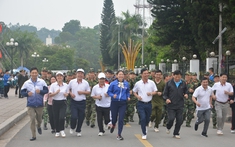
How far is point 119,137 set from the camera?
11.2 metres

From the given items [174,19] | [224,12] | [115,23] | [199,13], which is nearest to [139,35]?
[115,23]

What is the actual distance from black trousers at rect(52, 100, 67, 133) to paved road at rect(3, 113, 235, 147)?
1.20 feet

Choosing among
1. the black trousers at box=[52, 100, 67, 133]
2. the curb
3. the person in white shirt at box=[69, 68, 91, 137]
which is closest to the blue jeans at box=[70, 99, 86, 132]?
the person in white shirt at box=[69, 68, 91, 137]

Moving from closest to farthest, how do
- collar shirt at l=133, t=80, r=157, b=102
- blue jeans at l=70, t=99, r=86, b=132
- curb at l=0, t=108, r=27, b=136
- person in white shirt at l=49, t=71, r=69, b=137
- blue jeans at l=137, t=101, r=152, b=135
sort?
blue jeans at l=137, t=101, r=152, b=135 → collar shirt at l=133, t=80, r=157, b=102 → person in white shirt at l=49, t=71, r=69, b=137 → blue jeans at l=70, t=99, r=86, b=132 → curb at l=0, t=108, r=27, b=136

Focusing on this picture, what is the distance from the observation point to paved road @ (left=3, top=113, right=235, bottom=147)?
1055 cm

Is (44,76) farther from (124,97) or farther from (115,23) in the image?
(115,23)

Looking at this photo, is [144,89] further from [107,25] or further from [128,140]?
[107,25]

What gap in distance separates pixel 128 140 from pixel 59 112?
6.66 ft

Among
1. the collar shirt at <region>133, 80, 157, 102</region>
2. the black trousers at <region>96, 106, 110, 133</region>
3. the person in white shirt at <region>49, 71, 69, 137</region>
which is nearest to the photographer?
the collar shirt at <region>133, 80, 157, 102</region>

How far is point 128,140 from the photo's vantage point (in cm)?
1124

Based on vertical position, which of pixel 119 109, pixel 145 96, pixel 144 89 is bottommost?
pixel 119 109

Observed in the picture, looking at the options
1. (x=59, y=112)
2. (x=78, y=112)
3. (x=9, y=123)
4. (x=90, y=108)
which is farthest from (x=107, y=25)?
(x=59, y=112)

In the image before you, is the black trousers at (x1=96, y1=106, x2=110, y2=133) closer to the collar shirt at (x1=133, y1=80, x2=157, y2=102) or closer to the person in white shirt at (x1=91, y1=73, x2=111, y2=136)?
the person in white shirt at (x1=91, y1=73, x2=111, y2=136)

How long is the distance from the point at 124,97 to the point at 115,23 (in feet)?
231
